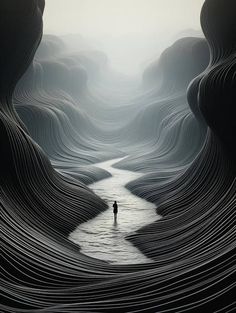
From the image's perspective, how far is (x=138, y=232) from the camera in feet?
78.8

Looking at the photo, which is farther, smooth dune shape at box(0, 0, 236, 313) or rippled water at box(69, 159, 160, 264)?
rippled water at box(69, 159, 160, 264)

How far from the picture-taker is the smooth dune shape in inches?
515

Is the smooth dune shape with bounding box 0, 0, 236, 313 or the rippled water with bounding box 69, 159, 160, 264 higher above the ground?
the smooth dune shape with bounding box 0, 0, 236, 313

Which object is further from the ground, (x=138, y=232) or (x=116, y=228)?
(x=138, y=232)

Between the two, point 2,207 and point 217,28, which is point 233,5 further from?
point 2,207

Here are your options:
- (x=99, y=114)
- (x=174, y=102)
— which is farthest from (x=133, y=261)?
(x=99, y=114)

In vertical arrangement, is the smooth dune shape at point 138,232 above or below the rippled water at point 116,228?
above

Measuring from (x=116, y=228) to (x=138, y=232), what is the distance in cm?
159

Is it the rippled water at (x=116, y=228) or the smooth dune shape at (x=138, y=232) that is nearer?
the smooth dune shape at (x=138, y=232)

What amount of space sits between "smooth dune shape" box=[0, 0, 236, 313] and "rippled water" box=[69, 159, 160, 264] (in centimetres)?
56

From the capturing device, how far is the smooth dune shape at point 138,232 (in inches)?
515

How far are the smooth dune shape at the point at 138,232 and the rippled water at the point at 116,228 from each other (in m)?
0.56

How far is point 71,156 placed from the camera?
45.2m

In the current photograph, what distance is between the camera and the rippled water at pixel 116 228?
2069 cm
